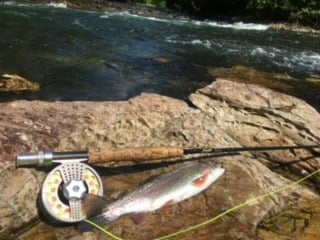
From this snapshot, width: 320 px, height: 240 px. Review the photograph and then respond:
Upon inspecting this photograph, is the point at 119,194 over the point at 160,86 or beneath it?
over

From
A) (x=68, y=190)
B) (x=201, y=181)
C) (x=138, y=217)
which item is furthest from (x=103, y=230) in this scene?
(x=201, y=181)

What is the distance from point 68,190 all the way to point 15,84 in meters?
5.58

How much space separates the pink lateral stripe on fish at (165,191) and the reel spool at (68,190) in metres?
0.14

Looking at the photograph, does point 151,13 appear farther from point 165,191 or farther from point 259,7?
point 165,191

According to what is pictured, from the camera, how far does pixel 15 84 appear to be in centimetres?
940

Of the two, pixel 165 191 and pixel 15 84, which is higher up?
pixel 165 191

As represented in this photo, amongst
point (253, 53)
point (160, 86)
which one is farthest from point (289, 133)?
point (253, 53)

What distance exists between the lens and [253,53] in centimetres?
1511

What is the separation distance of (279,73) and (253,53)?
263 centimetres

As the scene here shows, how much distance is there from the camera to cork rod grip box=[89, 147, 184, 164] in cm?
454

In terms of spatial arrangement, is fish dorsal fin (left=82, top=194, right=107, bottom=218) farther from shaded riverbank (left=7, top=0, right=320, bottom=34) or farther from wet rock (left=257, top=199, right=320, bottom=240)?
shaded riverbank (left=7, top=0, right=320, bottom=34)

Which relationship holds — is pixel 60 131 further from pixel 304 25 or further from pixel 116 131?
pixel 304 25

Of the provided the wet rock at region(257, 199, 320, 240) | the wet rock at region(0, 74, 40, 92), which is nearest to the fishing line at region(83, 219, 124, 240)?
the wet rock at region(257, 199, 320, 240)

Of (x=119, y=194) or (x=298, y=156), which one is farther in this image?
(x=298, y=156)
